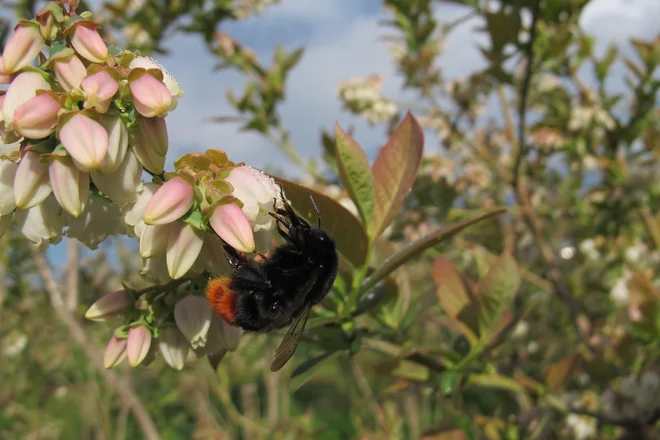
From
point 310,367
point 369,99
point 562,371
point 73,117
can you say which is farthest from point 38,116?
point 369,99

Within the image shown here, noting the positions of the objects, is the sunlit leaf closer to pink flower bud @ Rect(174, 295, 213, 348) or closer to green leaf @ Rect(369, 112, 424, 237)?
green leaf @ Rect(369, 112, 424, 237)

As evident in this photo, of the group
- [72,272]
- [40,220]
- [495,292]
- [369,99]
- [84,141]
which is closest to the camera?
[84,141]

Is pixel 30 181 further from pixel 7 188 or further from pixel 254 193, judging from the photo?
pixel 254 193

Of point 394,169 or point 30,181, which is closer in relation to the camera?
point 30,181

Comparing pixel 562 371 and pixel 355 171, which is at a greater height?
pixel 355 171

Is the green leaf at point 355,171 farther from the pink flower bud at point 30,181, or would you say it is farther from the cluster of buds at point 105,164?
the pink flower bud at point 30,181

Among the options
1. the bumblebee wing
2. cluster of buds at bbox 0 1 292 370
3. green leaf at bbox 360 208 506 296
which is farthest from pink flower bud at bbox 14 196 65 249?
green leaf at bbox 360 208 506 296

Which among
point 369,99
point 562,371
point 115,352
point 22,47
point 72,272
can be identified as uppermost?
point 22,47

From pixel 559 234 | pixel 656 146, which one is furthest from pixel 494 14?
pixel 559 234
